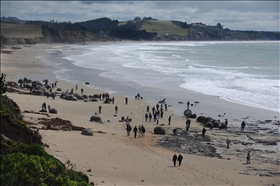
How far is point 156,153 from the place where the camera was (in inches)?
805

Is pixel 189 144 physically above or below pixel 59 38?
below

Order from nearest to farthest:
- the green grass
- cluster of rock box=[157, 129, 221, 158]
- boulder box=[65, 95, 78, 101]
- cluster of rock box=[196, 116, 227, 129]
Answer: cluster of rock box=[157, 129, 221, 158] < cluster of rock box=[196, 116, 227, 129] < boulder box=[65, 95, 78, 101] < the green grass

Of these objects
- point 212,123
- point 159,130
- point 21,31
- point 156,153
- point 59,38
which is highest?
point 21,31

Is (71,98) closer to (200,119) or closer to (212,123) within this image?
(200,119)

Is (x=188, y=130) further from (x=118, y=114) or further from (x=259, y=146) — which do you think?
(x=118, y=114)

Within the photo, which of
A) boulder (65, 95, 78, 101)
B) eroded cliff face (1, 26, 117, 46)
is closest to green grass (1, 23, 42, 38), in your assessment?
eroded cliff face (1, 26, 117, 46)

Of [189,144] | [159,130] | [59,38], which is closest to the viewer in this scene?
[189,144]

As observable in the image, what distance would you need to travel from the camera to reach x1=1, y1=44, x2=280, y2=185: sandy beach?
16719 millimetres

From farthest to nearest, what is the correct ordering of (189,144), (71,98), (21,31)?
(21,31) → (71,98) → (189,144)

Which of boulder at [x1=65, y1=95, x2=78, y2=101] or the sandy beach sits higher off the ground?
boulder at [x1=65, y1=95, x2=78, y2=101]

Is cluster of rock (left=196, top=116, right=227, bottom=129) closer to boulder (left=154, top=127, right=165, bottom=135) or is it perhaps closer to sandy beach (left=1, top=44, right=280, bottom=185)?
sandy beach (left=1, top=44, right=280, bottom=185)

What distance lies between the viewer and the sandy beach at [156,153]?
16.7m

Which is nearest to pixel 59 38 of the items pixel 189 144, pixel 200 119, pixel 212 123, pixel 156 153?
pixel 200 119

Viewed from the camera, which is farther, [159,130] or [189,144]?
[159,130]
